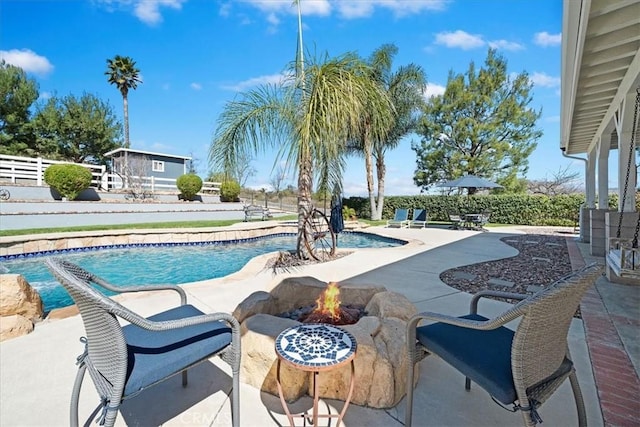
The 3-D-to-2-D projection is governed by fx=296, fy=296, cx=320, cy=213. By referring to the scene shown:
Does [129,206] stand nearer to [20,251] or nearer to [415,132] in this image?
[20,251]

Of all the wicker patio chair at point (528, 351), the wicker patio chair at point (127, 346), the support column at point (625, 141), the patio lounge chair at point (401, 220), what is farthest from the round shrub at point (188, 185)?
the wicker patio chair at point (528, 351)

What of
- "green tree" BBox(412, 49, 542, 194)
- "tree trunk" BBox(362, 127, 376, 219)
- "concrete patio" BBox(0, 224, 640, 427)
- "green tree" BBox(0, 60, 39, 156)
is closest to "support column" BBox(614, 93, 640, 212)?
"concrete patio" BBox(0, 224, 640, 427)

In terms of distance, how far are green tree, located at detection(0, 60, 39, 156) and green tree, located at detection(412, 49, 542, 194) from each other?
2806 cm

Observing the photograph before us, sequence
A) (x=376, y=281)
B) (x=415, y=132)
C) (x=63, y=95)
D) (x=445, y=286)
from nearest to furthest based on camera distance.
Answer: (x=445, y=286) < (x=376, y=281) < (x=415, y=132) < (x=63, y=95)

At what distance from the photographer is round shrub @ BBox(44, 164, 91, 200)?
13.7 meters

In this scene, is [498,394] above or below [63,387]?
above

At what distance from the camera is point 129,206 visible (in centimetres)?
1510

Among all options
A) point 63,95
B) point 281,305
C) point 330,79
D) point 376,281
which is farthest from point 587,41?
point 63,95

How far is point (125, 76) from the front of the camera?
24.2 m

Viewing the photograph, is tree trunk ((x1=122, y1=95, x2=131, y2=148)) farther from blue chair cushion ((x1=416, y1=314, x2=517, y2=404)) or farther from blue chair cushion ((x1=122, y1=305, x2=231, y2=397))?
blue chair cushion ((x1=416, y1=314, x2=517, y2=404))

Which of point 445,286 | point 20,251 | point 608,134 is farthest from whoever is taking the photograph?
point 20,251

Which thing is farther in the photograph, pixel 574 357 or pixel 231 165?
pixel 231 165

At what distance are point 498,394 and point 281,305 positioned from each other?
6.53 feet

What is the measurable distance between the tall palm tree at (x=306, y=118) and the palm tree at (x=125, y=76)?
24048 millimetres
